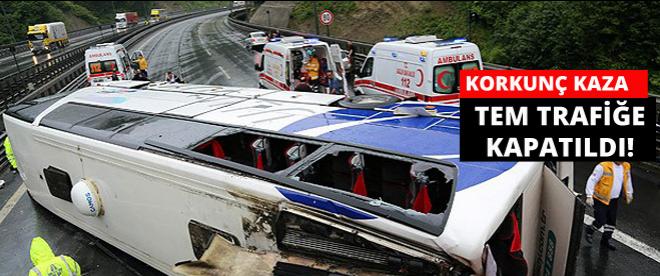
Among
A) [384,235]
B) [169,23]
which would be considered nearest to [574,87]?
[384,235]

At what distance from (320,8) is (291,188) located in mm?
38167

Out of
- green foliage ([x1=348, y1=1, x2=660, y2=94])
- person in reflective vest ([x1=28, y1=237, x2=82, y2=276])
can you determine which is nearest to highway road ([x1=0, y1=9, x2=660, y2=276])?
person in reflective vest ([x1=28, y1=237, x2=82, y2=276])

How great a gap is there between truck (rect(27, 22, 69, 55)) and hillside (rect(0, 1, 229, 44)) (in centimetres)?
29

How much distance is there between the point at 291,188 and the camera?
13.0 feet

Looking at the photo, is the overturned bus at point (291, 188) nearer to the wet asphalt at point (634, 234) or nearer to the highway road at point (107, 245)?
the highway road at point (107, 245)

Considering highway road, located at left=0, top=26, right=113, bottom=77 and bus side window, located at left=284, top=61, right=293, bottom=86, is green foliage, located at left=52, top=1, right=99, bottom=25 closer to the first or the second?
highway road, located at left=0, top=26, right=113, bottom=77

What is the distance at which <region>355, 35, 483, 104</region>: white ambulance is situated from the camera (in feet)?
33.8

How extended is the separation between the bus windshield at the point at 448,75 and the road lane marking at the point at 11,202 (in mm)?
9343

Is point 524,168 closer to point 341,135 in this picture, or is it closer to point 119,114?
point 341,135

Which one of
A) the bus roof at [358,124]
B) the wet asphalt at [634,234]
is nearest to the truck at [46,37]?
the bus roof at [358,124]

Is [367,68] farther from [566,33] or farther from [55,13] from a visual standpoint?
[55,13]

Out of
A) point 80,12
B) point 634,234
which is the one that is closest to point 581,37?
point 634,234

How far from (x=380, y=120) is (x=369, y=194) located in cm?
100

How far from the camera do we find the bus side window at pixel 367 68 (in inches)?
502
